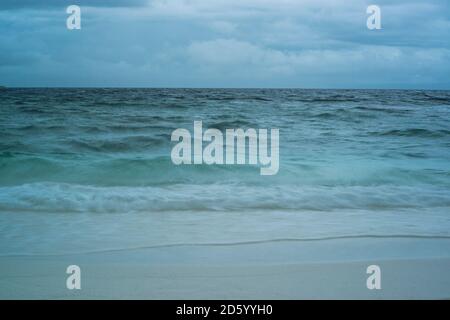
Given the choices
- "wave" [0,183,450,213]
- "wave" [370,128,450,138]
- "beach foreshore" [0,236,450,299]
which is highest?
"wave" [370,128,450,138]

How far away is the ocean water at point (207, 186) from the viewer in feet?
17.3

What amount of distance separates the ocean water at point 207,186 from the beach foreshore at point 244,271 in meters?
0.27

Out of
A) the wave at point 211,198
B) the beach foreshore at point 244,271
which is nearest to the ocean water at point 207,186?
the wave at point 211,198

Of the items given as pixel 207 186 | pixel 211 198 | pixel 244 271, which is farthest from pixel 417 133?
pixel 244 271

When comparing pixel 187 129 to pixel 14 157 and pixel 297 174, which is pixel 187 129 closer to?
pixel 14 157

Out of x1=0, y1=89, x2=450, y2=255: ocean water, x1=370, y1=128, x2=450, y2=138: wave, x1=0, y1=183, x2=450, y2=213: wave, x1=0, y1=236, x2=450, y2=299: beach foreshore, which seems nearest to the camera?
x1=0, y1=236, x2=450, y2=299: beach foreshore

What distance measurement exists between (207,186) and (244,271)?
3.61 meters

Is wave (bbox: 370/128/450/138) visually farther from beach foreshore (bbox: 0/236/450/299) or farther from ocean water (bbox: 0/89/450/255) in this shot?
beach foreshore (bbox: 0/236/450/299)

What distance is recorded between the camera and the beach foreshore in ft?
12.1

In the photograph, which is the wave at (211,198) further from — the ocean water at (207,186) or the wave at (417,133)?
the wave at (417,133)

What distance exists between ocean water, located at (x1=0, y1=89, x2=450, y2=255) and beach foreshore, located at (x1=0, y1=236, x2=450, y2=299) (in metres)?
0.27

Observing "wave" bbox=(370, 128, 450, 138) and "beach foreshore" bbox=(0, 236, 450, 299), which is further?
"wave" bbox=(370, 128, 450, 138)

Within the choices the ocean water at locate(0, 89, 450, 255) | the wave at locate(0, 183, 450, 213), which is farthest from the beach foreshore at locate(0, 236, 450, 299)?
the wave at locate(0, 183, 450, 213)

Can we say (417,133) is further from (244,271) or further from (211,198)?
(244,271)
